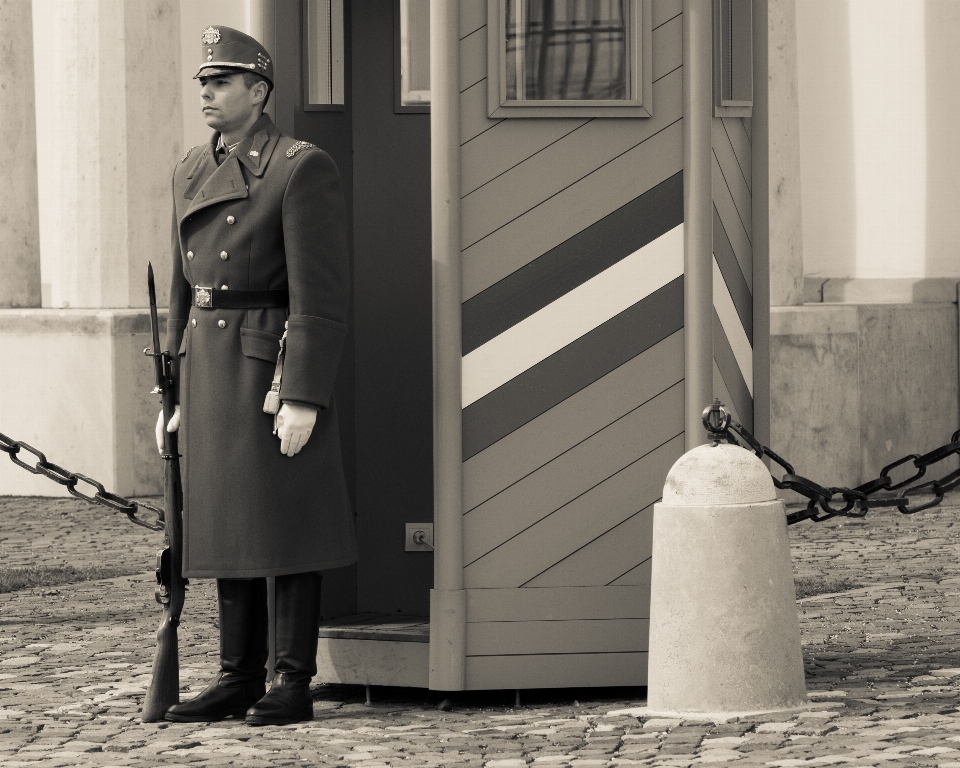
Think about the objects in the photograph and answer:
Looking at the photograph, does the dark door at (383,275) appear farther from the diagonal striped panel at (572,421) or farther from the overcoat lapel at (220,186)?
the overcoat lapel at (220,186)

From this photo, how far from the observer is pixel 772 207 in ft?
37.2

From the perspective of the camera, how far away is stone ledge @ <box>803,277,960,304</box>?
1171cm

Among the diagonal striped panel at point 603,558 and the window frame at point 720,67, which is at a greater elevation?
the window frame at point 720,67

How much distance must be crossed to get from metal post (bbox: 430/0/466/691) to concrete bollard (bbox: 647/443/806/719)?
57 centimetres

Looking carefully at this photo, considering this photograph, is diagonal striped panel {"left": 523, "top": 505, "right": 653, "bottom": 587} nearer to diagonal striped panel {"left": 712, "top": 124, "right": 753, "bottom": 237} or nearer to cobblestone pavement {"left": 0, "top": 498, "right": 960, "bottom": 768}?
cobblestone pavement {"left": 0, "top": 498, "right": 960, "bottom": 768}

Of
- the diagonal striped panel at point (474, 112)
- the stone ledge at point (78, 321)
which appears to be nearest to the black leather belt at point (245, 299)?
the diagonal striped panel at point (474, 112)

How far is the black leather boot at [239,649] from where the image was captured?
5.50 m

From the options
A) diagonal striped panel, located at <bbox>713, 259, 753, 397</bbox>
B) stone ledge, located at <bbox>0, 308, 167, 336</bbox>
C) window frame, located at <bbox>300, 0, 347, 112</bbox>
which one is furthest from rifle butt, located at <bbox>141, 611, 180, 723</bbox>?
stone ledge, located at <bbox>0, 308, 167, 336</bbox>

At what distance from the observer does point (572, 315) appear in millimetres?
5621

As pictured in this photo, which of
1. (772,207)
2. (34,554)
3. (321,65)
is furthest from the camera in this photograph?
(772,207)

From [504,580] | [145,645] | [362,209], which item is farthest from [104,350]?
[504,580]

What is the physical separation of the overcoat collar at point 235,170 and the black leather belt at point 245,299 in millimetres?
229

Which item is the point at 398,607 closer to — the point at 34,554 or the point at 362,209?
the point at 362,209

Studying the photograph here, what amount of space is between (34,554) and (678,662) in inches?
202
